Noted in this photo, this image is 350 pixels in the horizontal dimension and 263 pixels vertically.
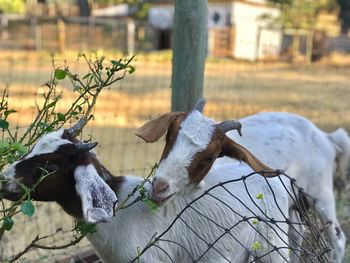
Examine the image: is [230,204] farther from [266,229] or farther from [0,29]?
[0,29]

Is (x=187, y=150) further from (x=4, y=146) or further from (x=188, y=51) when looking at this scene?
(x=188, y=51)

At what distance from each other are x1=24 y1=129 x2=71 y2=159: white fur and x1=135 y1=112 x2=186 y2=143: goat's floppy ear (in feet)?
1.65

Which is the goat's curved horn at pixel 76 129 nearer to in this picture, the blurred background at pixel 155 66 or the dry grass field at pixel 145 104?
the blurred background at pixel 155 66

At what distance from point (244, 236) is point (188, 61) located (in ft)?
4.49

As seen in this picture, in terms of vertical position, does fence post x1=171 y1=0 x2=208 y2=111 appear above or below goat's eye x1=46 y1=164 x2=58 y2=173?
above

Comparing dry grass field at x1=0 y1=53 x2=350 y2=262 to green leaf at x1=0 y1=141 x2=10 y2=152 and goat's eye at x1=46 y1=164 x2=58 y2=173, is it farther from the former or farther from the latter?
green leaf at x1=0 y1=141 x2=10 y2=152

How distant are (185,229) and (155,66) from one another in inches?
761

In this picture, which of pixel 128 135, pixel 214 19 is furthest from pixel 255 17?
pixel 128 135

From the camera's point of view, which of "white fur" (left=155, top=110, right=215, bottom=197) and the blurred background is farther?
the blurred background

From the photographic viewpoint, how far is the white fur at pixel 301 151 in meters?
4.18

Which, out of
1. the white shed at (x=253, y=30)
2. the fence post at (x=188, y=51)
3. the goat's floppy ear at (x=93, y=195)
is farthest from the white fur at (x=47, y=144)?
the white shed at (x=253, y=30)

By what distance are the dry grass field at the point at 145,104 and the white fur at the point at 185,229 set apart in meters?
1.07

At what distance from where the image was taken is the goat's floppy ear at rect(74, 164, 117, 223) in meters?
2.18

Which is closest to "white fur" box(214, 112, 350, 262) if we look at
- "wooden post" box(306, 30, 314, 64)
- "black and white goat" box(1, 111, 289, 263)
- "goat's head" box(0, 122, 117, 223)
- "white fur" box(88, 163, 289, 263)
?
"black and white goat" box(1, 111, 289, 263)
